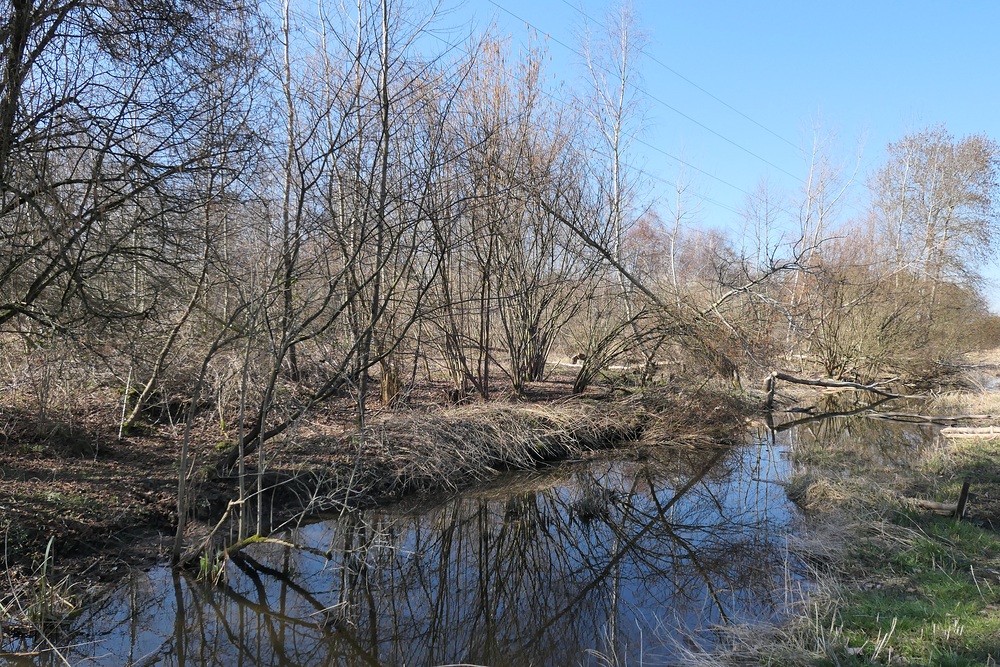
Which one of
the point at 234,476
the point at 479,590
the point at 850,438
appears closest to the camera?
the point at 479,590

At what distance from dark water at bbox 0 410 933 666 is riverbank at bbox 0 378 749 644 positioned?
1.36 ft

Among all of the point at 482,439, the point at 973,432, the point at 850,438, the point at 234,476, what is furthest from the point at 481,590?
the point at 850,438

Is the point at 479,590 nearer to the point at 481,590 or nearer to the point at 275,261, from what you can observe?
the point at 481,590

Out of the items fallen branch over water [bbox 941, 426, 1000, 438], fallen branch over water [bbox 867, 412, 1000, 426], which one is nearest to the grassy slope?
fallen branch over water [bbox 941, 426, 1000, 438]

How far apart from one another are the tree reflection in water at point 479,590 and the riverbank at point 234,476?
1.48 ft

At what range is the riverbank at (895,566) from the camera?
3.99 metres

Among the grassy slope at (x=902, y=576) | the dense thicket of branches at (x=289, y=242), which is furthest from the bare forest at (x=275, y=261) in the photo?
the grassy slope at (x=902, y=576)

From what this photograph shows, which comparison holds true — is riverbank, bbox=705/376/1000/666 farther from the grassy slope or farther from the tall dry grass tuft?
the tall dry grass tuft

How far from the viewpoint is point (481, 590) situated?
A: 5988 millimetres

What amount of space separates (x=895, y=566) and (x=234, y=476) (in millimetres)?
6638

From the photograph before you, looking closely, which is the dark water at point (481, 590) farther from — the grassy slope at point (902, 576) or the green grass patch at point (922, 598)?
the green grass patch at point (922, 598)

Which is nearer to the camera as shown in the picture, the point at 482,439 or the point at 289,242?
the point at 289,242

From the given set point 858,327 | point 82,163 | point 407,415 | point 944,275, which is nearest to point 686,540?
point 407,415

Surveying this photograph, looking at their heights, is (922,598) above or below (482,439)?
below
